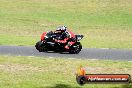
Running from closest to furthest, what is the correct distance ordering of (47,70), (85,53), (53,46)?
(47,70) → (85,53) → (53,46)

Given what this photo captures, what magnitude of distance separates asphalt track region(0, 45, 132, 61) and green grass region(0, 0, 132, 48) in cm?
477

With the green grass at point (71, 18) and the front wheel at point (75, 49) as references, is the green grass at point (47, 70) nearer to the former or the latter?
the front wheel at point (75, 49)

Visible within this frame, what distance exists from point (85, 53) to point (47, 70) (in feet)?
23.0

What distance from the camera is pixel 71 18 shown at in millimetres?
46250

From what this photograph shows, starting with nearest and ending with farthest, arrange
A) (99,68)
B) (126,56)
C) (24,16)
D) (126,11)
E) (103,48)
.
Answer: (99,68) → (126,56) → (103,48) → (24,16) → (126,11)

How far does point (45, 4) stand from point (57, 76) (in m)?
37.1

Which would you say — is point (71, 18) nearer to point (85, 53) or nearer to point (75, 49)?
point (75, 49)

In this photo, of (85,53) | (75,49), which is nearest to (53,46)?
(75,49)

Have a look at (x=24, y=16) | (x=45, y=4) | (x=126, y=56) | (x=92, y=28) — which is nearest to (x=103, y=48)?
(x=126, y=56)

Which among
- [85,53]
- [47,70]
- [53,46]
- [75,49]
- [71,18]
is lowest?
[71,18]

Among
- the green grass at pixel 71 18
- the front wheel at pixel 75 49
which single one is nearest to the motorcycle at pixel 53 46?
the front wheel at pixel 75 49

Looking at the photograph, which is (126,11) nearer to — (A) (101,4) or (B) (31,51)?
(A) (101,4)

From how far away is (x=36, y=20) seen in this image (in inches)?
1736

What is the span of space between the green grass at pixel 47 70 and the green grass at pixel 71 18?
10296mm
